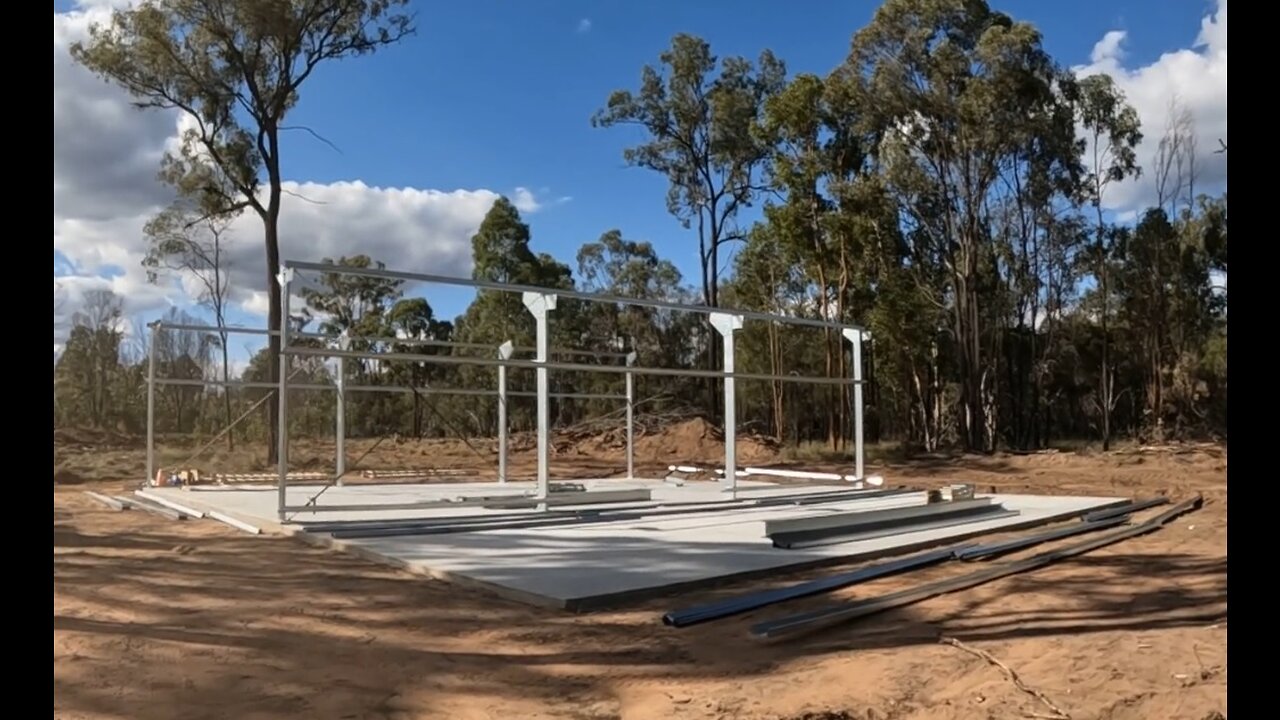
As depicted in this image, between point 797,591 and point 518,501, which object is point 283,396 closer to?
point 518,501

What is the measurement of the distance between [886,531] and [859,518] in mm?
356

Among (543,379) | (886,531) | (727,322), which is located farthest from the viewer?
(727,322)

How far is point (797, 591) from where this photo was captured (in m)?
6.14

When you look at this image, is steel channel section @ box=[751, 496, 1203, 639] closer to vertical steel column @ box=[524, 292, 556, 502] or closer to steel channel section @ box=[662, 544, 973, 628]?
steel channel section @ box=[662, 544, 973, 628]

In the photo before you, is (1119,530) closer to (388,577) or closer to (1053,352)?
(388,577)

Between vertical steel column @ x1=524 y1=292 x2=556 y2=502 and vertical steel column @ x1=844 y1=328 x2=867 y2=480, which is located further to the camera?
vertical steel column @ x1=844 y1=328 x2=867 y2=480

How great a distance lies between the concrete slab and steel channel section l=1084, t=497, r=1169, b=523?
0.69ft

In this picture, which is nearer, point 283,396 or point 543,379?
point 283,396

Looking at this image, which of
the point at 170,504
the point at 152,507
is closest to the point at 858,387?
the point at 170,504

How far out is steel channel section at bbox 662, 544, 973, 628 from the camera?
216 inches

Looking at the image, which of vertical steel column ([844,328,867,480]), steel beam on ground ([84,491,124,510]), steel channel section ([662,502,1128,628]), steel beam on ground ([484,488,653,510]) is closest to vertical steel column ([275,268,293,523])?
steel beam on ground ([484,488,653,510])
